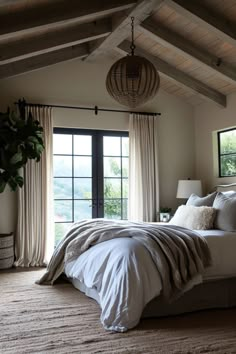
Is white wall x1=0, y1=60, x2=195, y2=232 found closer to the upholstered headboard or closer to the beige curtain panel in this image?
the beige curtain panel

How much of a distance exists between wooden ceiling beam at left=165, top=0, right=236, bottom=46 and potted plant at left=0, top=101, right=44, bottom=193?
8.57 ft

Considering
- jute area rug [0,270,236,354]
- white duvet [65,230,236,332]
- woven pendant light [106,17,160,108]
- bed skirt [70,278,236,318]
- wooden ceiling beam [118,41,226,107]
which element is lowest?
jute area rug [0,270,236,354]

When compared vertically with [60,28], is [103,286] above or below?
below

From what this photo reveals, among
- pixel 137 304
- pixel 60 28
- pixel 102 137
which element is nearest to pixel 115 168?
pixel 102 137

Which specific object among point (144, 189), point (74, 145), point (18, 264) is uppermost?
point (74, 145)

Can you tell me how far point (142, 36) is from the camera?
5.89 meters

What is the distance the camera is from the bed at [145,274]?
3.38 meters

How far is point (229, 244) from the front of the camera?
13.0 ft

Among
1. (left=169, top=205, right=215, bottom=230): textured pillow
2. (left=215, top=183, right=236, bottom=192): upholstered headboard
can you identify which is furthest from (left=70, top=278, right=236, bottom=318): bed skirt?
(left=215, top=183, right=236, bottom=192): upholstered headboard

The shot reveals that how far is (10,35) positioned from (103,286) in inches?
110

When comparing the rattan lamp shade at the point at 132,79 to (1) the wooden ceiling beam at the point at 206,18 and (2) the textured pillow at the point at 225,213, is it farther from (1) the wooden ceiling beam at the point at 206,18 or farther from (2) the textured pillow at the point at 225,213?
(2) the textured pillow at the point at 225,213

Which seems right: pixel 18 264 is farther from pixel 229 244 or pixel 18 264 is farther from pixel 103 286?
pixel 229 244

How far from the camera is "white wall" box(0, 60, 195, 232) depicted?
20.7ft

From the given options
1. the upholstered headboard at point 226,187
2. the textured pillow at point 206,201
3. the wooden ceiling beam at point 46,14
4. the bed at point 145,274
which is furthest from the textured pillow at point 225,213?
the wooden ceiling beam at point 46,14
